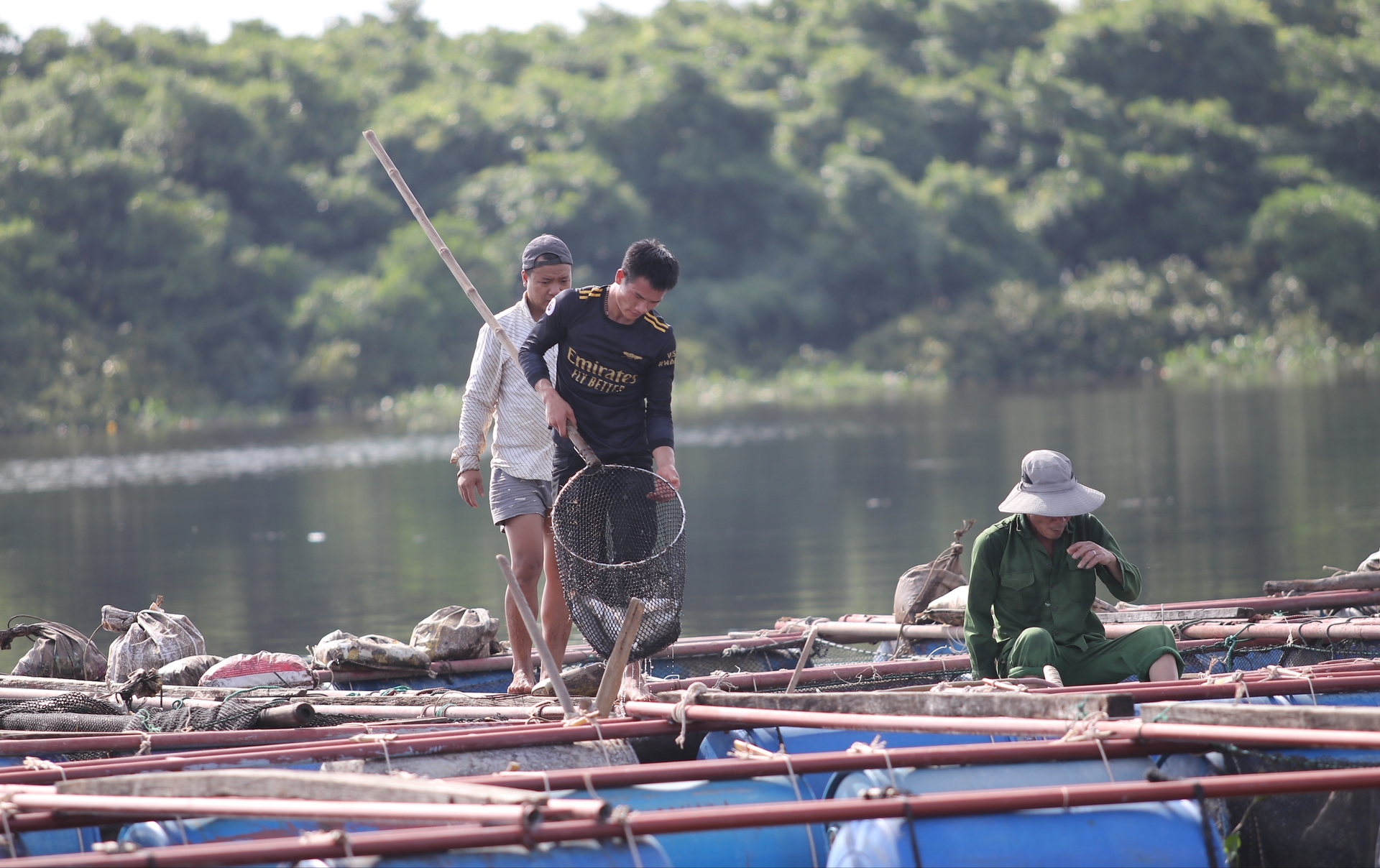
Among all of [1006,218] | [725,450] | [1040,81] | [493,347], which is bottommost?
[725,450]

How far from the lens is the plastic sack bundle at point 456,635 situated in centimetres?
855

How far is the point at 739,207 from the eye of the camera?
2753 inches

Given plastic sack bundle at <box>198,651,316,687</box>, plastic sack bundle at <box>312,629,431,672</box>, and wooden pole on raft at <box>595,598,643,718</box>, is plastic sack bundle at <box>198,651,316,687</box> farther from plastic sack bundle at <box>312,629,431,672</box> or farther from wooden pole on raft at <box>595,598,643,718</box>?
wooden pole on raft at <box>595,598,643,718</box>

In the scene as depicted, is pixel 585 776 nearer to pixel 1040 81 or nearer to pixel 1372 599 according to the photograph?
pixel 1372 599

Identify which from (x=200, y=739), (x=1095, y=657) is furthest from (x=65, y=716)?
(x=1095, y=657)

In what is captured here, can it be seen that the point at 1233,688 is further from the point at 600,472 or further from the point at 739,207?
the point at 739,207

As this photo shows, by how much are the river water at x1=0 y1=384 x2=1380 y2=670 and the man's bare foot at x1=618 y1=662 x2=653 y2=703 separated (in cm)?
559

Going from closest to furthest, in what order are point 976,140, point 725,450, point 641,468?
point 641,468
point 725,450
point 976,140

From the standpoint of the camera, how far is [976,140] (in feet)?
249

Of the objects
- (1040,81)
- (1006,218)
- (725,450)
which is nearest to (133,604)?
(725,450)

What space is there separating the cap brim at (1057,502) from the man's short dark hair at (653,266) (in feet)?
5.22

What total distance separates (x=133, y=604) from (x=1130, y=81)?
210 feet

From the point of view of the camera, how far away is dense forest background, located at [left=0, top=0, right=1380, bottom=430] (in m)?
59.1

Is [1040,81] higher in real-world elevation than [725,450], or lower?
higher
